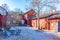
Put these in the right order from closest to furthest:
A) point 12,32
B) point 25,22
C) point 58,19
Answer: point 12,32 < point 58,19 < point 25,22

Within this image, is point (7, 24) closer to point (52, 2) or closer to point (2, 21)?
point (2, 21)

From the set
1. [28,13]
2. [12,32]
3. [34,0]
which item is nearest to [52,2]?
[34,0]

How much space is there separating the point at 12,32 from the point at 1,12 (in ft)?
30.5

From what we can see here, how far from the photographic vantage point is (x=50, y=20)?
1118 inches

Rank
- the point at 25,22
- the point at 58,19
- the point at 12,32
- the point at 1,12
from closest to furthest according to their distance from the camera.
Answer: the point at 12,32 < the point at 58,19 < the point at 1,12 < the point at 25,22

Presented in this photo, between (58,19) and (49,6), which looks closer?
(58,19)

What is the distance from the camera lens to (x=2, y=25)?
2711 centimetres

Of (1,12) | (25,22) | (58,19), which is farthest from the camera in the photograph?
(25,22)

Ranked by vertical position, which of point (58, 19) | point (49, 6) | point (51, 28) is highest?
point (49, 6)

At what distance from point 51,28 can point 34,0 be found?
6.89 metres

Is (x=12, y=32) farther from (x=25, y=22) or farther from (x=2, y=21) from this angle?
(x=25, y=22)

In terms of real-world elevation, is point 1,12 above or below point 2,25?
above

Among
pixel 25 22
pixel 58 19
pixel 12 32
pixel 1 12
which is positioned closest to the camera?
pixel 12 32

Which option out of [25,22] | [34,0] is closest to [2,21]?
[34,0]
